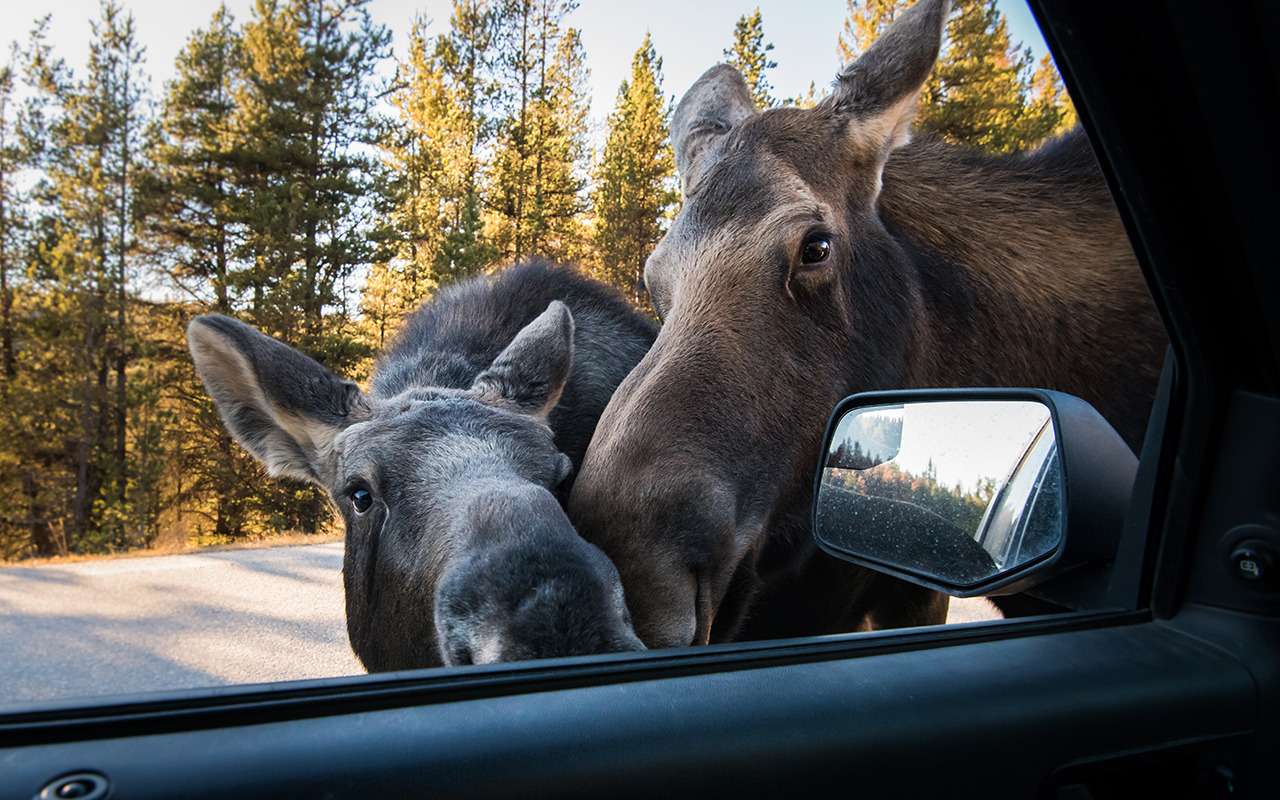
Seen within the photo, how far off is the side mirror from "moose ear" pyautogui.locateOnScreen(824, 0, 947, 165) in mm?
1702

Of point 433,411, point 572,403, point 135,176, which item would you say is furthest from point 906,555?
point 135,176

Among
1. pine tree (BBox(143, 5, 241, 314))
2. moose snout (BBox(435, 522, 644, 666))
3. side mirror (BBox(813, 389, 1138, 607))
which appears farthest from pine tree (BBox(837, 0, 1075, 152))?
pine tree (BBox(143, 5, 241, 314))

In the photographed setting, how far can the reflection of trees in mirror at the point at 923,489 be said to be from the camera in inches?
74.2

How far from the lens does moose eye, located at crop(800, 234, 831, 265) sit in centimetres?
310

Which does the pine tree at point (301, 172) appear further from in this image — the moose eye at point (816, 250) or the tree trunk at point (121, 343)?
the moose eye at point (816, 250)

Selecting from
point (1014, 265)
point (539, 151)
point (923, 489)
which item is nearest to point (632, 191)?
point (539, 151)

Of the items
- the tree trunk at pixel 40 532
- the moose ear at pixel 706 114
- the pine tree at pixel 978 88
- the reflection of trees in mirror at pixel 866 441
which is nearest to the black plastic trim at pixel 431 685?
the reflection of trees in mirror at pixel 866 441

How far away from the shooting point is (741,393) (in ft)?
9.22

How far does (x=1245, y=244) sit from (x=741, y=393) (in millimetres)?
1646

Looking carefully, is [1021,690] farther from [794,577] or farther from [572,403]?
[572,403]

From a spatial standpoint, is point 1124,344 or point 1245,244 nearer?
point 1245,244

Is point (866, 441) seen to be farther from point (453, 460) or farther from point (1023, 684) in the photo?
point (453, 460)

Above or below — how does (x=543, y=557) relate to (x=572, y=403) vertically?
below

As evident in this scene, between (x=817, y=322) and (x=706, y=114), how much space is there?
66.3 inches
